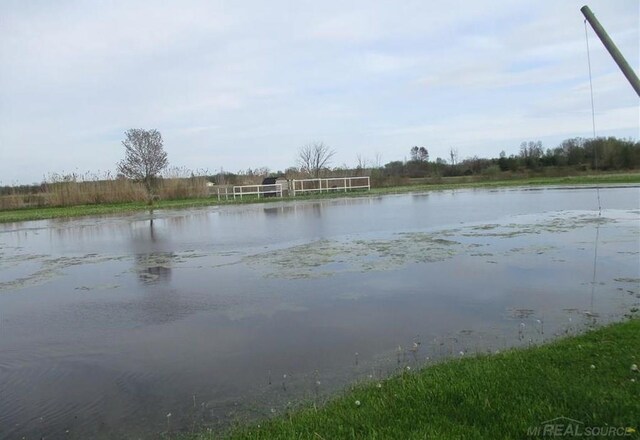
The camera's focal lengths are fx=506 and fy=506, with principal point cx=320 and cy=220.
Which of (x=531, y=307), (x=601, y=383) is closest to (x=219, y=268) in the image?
(x=531, y=307)

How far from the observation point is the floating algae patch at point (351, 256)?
12.4 metres

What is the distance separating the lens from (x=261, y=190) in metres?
56.8

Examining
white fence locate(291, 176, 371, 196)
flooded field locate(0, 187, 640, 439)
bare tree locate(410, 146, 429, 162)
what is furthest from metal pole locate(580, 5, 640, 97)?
bare tree locate(410, 146, 429, 162)

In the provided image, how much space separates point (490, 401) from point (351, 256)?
989cm

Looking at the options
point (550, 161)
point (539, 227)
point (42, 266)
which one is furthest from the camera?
point (550, 161)

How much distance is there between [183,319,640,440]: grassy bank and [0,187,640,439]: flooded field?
2.60ft

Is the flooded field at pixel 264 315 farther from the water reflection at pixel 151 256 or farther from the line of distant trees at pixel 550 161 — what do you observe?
the line of distant trees at pixel 550 161

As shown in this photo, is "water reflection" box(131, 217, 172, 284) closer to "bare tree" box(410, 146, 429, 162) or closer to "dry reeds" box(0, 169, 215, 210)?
"dry reeds" box(0, 169, 215, 210)

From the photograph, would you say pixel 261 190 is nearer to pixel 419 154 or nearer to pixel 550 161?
pixel 550 161

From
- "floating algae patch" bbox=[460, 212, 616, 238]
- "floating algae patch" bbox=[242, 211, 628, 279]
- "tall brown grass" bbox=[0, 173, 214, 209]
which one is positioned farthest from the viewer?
"tall brown grass" bbox=[0, 173, 214, 209]

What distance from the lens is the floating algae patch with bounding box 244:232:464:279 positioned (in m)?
12.4

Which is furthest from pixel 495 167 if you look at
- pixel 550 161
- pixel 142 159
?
pixel 142 159

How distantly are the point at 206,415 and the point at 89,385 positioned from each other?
1900 mm

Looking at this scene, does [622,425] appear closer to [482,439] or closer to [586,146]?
[482,439]
